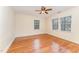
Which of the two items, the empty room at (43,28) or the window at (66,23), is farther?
the window at (66,23)

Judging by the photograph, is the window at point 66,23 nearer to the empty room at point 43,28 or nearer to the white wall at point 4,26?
the empty room at point 43,28

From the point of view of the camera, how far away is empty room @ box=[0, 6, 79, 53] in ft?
9.78

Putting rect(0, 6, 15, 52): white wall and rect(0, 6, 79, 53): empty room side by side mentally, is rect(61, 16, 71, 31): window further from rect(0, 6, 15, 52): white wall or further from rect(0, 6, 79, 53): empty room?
rect(0, 6, 15, 52): white wall

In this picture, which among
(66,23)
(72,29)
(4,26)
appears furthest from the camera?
(72,29)

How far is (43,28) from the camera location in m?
3.30

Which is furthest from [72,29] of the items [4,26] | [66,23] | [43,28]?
[4,26]

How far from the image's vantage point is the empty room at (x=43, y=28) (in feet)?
9.78

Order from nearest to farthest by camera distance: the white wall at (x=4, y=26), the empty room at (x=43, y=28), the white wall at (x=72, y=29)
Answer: the white wall at (x=4, y=26), the empty room at (x=43, y=28), the white wall at (x=72, y=29)

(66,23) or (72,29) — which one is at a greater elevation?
(66,23)

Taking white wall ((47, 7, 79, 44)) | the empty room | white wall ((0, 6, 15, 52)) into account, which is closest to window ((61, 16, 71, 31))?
the empty room

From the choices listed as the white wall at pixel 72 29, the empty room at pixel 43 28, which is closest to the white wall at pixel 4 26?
the empty room at pixel 43 28

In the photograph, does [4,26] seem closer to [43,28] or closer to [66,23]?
[43,28]

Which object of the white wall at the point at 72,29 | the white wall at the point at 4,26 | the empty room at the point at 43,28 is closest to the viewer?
the white wall at the point at 4,26

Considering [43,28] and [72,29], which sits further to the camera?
[72,29]
